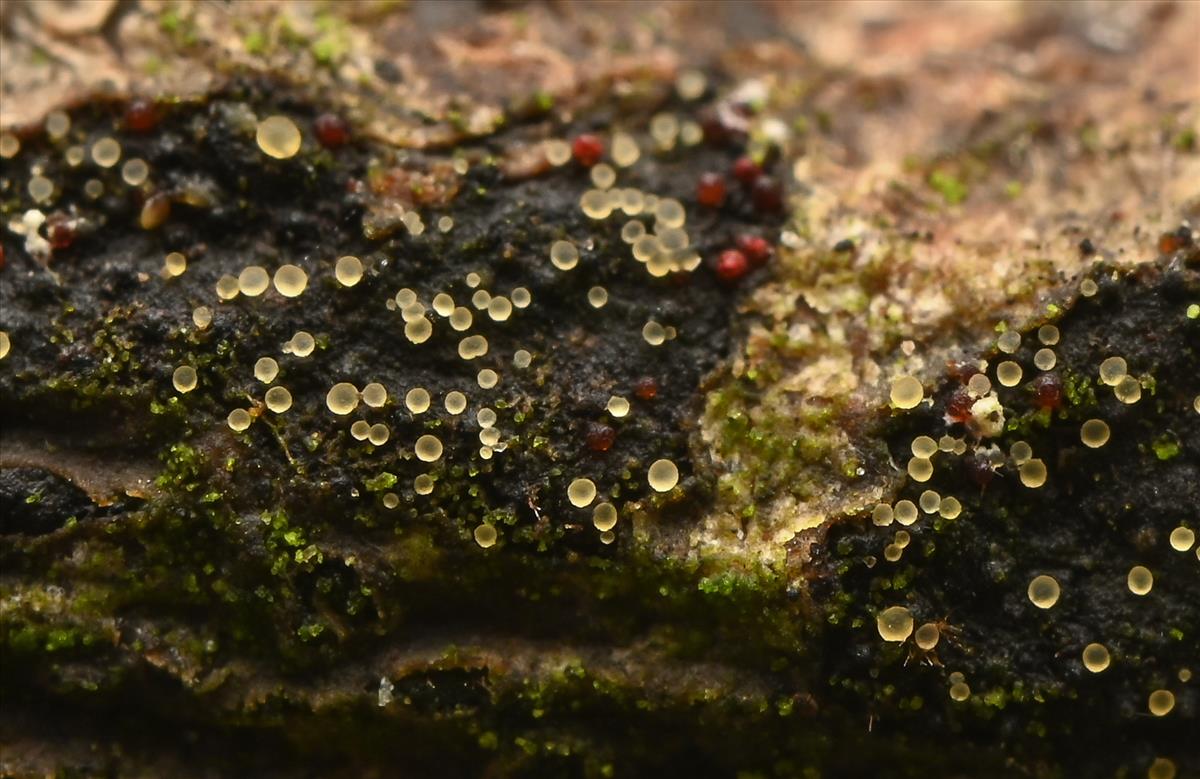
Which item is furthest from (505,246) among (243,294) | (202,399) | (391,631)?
(391,631)

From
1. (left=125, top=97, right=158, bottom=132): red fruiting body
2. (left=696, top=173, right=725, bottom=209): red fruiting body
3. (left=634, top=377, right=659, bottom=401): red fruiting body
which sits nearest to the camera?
(left=634, top=377, right=659, bottom=401): red fruiting body

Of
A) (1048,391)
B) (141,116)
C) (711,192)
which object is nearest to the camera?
(1048,391)

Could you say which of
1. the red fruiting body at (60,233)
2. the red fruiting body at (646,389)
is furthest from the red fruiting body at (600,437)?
the red fruiting body at (60,233)

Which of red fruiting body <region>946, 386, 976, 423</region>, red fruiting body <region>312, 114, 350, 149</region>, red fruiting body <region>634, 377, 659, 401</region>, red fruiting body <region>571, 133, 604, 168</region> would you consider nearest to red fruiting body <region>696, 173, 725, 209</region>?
red fruiting body <region>571, 133, 604, 168</region>

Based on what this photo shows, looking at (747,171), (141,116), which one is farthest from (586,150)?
(141,116)

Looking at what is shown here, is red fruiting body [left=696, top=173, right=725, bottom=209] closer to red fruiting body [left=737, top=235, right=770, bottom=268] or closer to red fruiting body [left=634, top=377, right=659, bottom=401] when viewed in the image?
red fruiting body [left=737, top=235, right=770, bottom=268]

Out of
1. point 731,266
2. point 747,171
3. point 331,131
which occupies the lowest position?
point 331,131

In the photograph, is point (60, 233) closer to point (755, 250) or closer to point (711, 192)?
point (711, 192)
